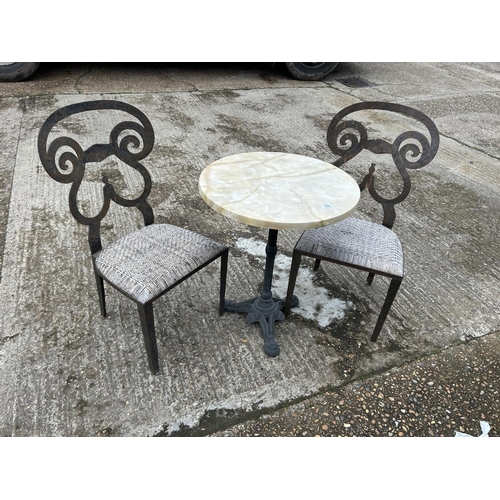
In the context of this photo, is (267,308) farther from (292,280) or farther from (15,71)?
(15,71)

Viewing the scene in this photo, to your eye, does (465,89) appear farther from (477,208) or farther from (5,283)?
(5,283)

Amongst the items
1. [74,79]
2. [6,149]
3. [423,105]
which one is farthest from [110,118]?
[423,105]

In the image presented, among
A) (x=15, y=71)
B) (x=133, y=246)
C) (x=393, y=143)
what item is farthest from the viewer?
(x=15, y=71)

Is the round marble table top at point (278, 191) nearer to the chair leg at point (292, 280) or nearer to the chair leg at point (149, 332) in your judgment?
the chair leg at point (292, 280)

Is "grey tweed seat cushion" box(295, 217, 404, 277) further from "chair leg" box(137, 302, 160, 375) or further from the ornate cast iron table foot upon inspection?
"chair leg" box(137, 302, 160, 375)

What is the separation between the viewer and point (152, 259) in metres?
1.84

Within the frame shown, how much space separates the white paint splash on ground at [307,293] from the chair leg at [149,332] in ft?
2.92

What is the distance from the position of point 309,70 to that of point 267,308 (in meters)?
5.63

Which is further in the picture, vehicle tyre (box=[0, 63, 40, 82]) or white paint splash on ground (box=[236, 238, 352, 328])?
vehicle tyre (box=[0, 63, 40, 82])

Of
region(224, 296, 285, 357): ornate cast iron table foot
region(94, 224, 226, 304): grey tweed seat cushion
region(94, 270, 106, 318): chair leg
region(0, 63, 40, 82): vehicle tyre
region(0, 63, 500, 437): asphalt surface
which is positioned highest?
region(94, 224, 226, 304): grey tweed seat cushion

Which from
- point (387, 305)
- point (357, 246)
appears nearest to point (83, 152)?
point (357, 246)

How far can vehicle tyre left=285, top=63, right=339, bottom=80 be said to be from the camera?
258 inches

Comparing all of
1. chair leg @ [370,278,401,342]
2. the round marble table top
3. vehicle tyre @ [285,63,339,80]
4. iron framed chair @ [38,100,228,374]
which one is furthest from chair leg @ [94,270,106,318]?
vehicle tyre @ [285,63,339,80]

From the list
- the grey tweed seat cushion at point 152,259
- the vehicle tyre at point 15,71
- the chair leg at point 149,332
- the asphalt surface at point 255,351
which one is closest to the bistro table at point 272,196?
the asphalt surface at point 255,351
